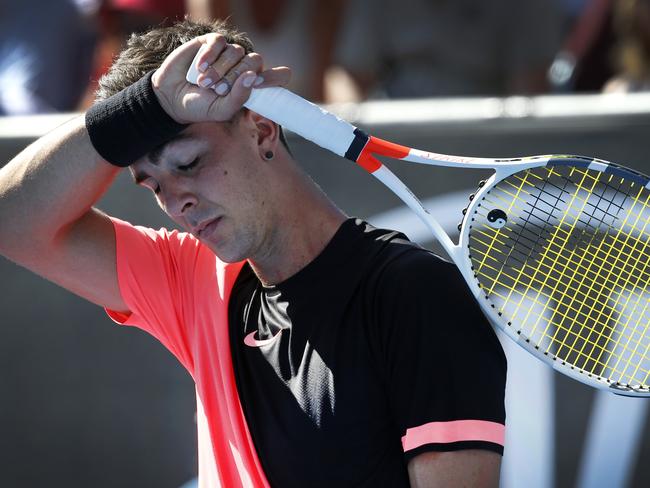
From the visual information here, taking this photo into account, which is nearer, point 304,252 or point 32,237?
point 304,252

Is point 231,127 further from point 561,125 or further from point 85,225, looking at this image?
point 561,125

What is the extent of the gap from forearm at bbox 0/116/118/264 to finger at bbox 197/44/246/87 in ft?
1.29

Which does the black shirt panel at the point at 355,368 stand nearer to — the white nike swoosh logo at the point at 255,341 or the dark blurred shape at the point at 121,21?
the white nike swoosh logo at the point at 255,341

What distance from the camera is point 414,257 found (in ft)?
6.88

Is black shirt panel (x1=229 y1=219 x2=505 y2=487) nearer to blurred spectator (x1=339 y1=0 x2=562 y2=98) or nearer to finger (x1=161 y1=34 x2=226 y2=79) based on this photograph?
finger (x1=161 y1=34 x2=226 y2=79)

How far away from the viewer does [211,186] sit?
2254 mm

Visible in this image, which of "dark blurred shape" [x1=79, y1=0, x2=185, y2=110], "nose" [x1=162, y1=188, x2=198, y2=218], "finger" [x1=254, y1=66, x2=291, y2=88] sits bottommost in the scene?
"nose" [x1=162, y1=188, x2=198, y2=218]

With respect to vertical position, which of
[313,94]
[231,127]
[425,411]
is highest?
[313,94]

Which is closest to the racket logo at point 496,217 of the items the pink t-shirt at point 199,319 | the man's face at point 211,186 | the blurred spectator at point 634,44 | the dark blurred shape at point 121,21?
the man's face at point 211,186

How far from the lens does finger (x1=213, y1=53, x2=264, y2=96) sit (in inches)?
83.0

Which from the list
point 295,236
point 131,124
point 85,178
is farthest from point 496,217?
point 85,178

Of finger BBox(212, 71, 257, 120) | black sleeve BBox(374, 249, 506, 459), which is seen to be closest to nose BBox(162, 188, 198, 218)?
finger BBox(212, 71, 257, 120)

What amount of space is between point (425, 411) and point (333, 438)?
217mm

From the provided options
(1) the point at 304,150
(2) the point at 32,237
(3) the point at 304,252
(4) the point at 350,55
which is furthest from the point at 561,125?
(2) the point at 32,237
